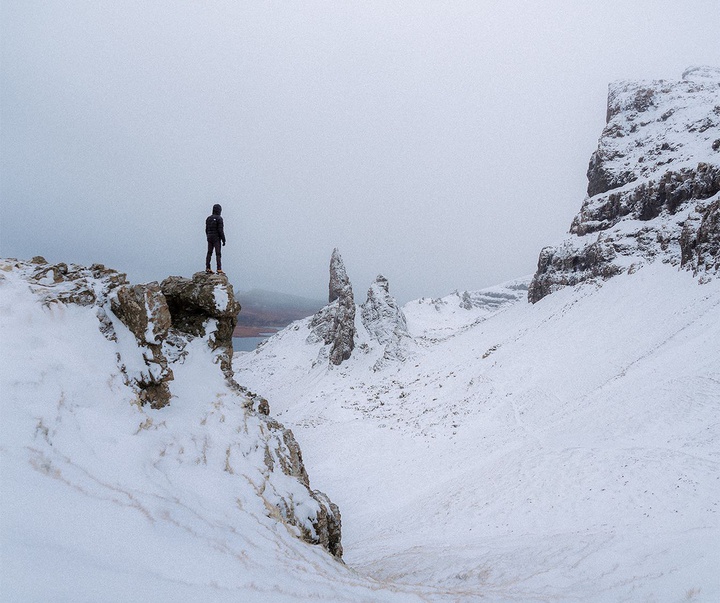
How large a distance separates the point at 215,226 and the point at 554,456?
17.1m

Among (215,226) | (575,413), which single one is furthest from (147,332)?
(575,413)

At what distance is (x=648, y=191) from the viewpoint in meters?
37.5

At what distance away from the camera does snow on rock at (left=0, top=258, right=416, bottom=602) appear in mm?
3984

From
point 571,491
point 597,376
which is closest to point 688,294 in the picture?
point 597,376

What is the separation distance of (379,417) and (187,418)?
2192cm

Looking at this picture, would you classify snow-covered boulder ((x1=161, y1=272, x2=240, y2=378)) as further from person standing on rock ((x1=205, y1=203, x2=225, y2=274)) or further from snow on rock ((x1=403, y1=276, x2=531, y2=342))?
snow on rock ((x1=403, y1=276, x2=531, y2=342))

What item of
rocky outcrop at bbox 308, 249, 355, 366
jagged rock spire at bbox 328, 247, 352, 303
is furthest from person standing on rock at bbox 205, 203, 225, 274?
jagged rock spire at bbox 328, 247, 352, 303

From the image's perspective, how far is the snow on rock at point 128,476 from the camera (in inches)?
157

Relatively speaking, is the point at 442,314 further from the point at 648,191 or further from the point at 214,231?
the point at 214,231

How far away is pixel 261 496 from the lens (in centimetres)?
776

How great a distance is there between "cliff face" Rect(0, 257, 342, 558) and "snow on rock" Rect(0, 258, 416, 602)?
0.14ft

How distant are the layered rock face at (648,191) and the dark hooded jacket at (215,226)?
111 feet

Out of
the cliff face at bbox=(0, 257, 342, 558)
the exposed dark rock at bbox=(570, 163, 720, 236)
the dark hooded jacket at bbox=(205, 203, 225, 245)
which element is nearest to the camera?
the cliff face at bbox=(0, 257, 342, 558)

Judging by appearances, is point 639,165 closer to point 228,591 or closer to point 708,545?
point 708,545
